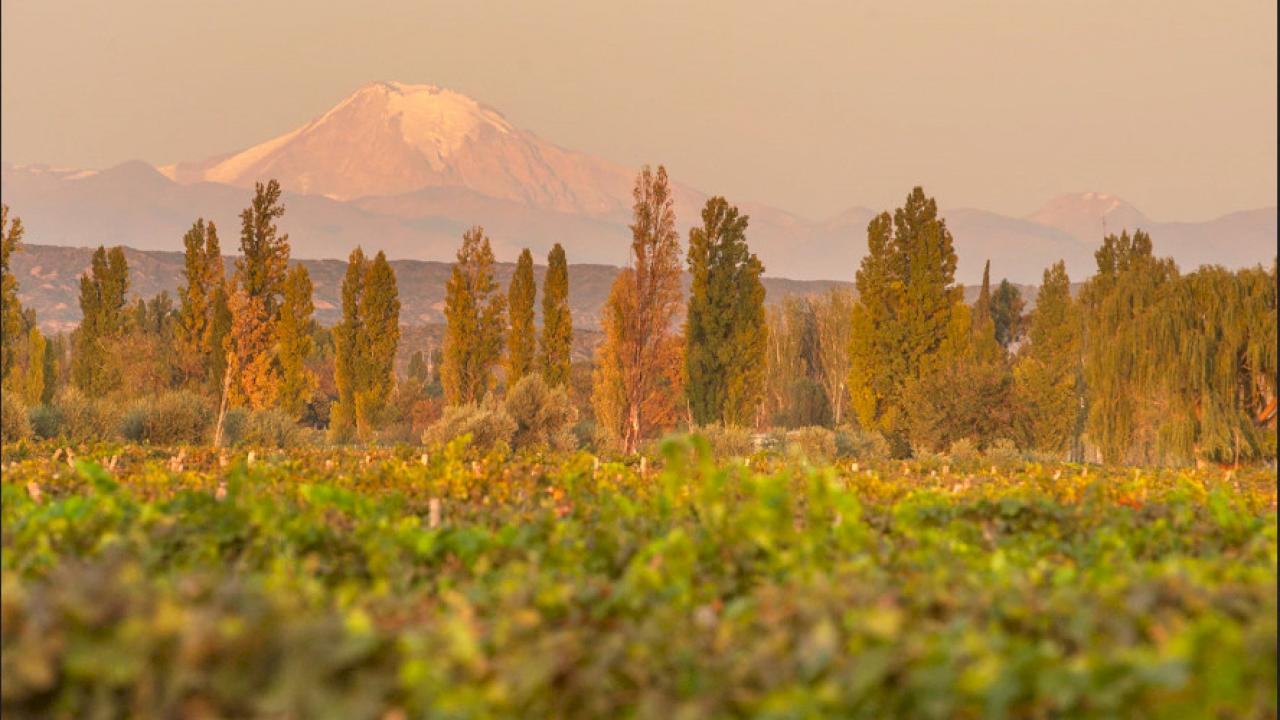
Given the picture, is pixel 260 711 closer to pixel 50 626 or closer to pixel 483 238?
pixel 50 626

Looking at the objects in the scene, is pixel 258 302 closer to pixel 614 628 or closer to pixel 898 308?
pixel 898 308

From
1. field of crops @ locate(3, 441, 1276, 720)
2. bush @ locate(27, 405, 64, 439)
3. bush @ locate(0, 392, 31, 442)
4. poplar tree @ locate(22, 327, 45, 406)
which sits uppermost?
field of crops @ locate(3, 441, 1276, 720)

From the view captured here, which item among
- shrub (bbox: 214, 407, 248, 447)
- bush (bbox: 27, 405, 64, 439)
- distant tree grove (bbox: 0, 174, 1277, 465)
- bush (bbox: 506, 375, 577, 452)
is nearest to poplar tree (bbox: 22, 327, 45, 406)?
distant tree grove (bbox: 0, 174, 1277, 465)

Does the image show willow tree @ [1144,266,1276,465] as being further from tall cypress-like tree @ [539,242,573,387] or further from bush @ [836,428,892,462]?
tall cypress-like tree @ [539,242,573,387]

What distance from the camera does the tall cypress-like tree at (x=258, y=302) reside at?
30562 millimetres

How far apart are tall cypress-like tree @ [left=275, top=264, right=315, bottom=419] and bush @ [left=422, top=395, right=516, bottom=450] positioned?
16733 millimetres

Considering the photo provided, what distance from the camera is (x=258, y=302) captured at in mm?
29531

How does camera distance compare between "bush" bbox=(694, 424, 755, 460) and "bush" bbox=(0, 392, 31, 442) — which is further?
"bush" bbox=(694, 424, 755, 460)

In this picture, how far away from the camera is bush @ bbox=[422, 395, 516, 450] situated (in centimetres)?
1664

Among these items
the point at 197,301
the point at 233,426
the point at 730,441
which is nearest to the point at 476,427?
the point at 730,441

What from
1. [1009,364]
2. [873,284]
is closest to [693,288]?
[873,284]

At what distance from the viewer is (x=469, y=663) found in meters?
2.01

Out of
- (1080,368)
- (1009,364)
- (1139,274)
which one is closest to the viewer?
(1139,274)

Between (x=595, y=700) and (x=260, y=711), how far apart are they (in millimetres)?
645
